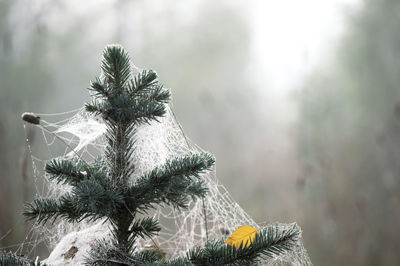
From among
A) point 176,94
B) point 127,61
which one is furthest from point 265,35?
point 127,61

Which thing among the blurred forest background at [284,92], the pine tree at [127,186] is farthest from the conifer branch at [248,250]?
the blurred forest background at [284,92]

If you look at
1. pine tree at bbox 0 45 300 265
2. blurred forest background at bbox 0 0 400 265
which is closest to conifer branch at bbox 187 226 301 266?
pine tree at bbox 0 45 300 265

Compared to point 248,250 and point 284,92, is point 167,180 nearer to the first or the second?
point 248,250

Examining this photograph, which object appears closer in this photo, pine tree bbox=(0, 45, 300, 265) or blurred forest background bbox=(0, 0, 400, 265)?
pine tree bbox=(0, 45, 300, 265)

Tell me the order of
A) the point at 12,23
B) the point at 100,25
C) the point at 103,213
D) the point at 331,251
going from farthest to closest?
the point at 331,251
the point at 100,25
the point at 12,23
the point at 103,213

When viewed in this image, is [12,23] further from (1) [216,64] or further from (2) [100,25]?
(1) [216,64]

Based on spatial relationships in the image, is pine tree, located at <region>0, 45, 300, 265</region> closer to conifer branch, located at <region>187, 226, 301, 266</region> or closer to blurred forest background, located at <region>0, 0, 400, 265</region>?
conifer branch, located at <region>187, 226, 301, 266</region>

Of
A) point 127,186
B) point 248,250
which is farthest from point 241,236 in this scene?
point 127,186
